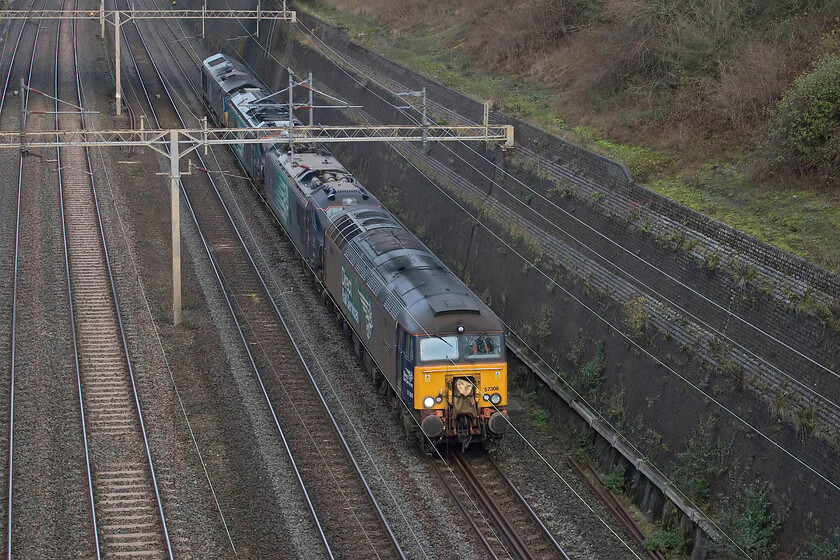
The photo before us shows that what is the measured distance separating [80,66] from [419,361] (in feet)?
147

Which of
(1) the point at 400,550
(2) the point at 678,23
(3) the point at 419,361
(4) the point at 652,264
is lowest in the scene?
(1) the point at 400,550

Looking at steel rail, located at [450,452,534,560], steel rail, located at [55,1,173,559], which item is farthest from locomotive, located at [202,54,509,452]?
steel rail, located at [55,1,173,559]

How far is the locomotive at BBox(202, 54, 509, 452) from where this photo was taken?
63.7 feet

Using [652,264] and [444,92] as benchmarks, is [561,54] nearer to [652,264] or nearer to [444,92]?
[444,92]

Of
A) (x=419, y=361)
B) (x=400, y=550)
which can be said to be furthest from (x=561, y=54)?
(x=400, y=550)

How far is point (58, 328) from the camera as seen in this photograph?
25344 mm

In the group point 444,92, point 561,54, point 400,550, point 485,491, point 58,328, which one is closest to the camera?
point 400,550

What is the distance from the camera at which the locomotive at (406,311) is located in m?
19.4

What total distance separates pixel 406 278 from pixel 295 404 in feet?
13.5

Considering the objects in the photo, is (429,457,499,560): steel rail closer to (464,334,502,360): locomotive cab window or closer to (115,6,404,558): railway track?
(115,6,404,558): railway track

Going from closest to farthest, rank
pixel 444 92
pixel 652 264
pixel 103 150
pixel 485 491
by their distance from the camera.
A: pixel 485 491, pixel 652 264, pixel 444 92, pixel 103 150

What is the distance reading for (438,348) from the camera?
19.4m

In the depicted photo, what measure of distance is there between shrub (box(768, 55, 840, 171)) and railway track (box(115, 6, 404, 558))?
12.0m

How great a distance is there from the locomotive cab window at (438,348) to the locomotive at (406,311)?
20 millimetres
